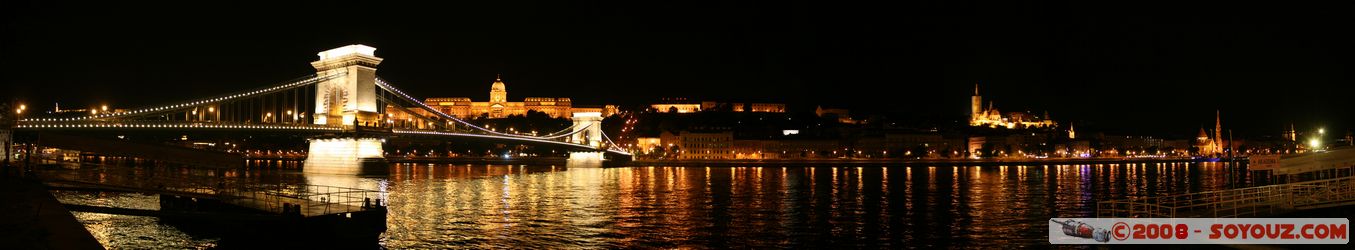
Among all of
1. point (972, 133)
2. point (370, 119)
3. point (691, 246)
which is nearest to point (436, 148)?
point (370, 119)

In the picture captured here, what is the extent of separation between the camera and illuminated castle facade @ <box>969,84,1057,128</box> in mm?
163562

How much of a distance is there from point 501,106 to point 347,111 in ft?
323

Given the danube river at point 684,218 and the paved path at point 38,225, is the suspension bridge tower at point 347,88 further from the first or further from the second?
the paved path at point 38,225

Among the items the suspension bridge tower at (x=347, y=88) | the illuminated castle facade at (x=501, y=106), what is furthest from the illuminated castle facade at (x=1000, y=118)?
the suspension bridge tower at (x=347, y=88)

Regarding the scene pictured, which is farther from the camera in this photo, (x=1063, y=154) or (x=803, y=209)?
(x=1063, y=154)

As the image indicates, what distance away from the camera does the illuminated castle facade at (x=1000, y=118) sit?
16356 centimetres

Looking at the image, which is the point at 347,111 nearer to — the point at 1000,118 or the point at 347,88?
the point at 347,88

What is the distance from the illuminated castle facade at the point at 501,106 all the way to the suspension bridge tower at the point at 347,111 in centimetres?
9340

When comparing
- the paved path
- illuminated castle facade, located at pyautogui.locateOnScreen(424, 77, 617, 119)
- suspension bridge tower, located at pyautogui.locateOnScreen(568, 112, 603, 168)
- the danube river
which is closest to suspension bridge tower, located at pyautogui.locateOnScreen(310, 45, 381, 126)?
the danube river

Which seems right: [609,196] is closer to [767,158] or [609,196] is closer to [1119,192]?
[1119,192]

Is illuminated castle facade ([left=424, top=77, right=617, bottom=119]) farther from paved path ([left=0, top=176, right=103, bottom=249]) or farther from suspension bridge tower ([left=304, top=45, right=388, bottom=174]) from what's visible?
paved path ([left=0, top=176, right=103, bottom=249])

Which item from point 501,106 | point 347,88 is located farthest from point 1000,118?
point 347,88

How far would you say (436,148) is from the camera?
11156 centimetres

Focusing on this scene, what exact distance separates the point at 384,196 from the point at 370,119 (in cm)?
2050
